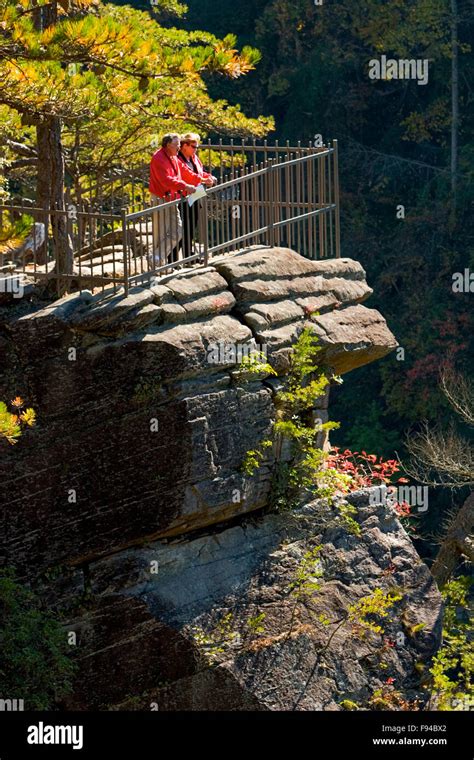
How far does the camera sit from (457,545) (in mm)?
19125

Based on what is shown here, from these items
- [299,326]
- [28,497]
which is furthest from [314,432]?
[28,497]

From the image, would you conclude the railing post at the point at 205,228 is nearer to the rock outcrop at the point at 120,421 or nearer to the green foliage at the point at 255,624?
the rock outcrop at the point at 120,421

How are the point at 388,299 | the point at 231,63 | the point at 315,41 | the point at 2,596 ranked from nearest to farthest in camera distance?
the point at 2,596 < the point at 231,63 < the point at 388,299 < the point at 315,41

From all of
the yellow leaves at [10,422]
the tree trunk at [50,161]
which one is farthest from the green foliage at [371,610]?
the tree trunk at [50,161]

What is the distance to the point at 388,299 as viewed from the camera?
105 feet

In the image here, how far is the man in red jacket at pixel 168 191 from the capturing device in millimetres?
14305

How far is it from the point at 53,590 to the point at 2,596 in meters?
0.53

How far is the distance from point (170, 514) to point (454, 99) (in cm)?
2016

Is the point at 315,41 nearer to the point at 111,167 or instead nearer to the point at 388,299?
the point at 388,299

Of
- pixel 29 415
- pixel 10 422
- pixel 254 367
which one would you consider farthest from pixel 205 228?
pixel 10 422

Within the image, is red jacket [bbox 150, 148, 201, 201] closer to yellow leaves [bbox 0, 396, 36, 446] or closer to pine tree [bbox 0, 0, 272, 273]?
pine tree [bbox 0, 0, 272, 273]

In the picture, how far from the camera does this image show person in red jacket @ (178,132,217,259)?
47.7 feet

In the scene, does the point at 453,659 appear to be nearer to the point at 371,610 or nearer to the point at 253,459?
the point at 371,610

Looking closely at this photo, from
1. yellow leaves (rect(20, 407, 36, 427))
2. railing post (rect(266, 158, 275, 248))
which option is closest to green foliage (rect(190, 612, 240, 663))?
yellow leaves (rect(20, 407, 36, 427))
